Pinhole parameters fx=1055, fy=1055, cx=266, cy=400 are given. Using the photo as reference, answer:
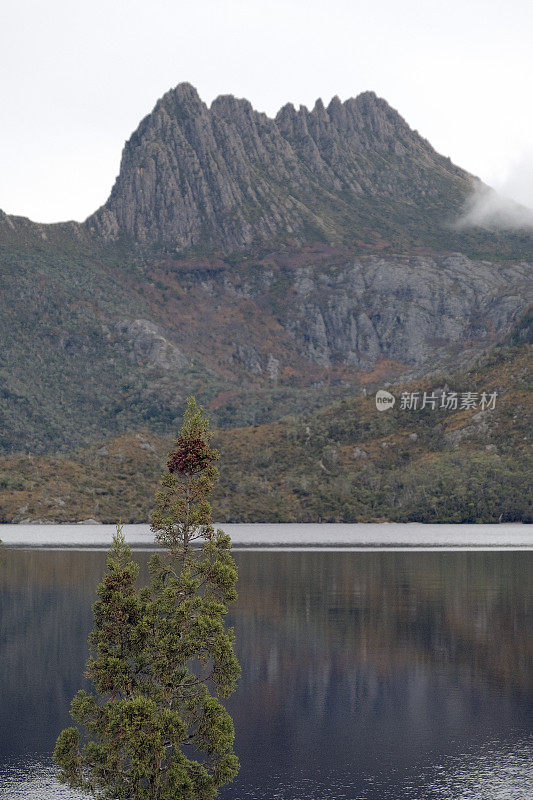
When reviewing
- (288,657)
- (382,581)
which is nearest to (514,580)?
(382,581)

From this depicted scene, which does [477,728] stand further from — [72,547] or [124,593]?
[72,547]

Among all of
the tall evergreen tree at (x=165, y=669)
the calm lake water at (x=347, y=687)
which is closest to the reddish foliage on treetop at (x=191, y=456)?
the tall evergreen tree at (x=165, y=669)

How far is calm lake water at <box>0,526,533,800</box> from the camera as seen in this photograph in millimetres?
45250

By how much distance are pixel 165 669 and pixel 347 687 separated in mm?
28170

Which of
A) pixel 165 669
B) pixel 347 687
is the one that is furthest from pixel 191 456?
pixel 347 687

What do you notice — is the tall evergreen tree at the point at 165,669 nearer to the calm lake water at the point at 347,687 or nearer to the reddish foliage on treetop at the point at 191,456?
the reddish foliage on treetop at the point at 191,456

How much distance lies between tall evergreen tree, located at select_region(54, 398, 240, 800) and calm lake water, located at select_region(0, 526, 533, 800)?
6.78m

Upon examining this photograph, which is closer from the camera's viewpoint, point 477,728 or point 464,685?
point 477,728

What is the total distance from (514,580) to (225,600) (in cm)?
9124

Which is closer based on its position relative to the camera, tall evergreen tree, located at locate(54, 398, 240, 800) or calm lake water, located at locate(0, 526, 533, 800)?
tall evergreen tree, located at locate(54, 398, 240, 800)

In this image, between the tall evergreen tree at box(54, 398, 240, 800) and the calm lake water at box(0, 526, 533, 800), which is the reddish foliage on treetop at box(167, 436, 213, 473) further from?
the calm lake water at box(0, 526, 533, 800)

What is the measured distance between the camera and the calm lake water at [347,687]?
1781 inches

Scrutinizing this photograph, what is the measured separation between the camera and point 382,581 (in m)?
124

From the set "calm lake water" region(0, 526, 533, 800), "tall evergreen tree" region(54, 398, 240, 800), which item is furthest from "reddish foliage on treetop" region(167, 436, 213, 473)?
"calm lake water" region(0, 526, 533, 800)
